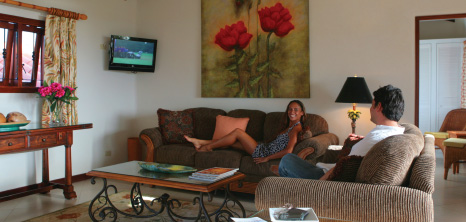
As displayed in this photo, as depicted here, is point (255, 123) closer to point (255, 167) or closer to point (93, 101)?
point (255, 167)

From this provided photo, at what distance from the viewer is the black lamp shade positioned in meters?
4.32

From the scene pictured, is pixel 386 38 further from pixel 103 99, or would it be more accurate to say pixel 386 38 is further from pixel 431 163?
pixel 103 99

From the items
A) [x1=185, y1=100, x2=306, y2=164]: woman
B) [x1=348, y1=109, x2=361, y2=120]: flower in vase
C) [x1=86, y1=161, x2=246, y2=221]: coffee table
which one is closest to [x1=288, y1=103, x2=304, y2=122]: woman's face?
[x1=185, y1=100, x2=306, y2=164]: woman

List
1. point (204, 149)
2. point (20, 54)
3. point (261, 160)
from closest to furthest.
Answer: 1. point (261, 160)
2. point (20, 54)
3. point (204, 149)

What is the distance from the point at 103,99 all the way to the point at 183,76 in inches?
44.7

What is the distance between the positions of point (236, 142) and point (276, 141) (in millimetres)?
583

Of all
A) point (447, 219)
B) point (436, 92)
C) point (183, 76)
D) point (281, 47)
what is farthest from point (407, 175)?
point (436, 92)

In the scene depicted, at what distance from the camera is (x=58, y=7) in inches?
196

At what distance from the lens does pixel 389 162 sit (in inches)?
78.7

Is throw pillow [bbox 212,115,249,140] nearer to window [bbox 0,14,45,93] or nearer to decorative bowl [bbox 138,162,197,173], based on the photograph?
decorative bowl [bbox 138,162,197,173]

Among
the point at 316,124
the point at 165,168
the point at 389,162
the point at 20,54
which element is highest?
the point at 20,54

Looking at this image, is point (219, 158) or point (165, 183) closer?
point (165, 183)

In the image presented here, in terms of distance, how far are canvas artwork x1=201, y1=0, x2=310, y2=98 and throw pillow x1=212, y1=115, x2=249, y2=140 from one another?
19.1 inches

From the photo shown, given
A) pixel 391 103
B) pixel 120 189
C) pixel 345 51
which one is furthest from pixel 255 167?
Answer: pixel 391 103
